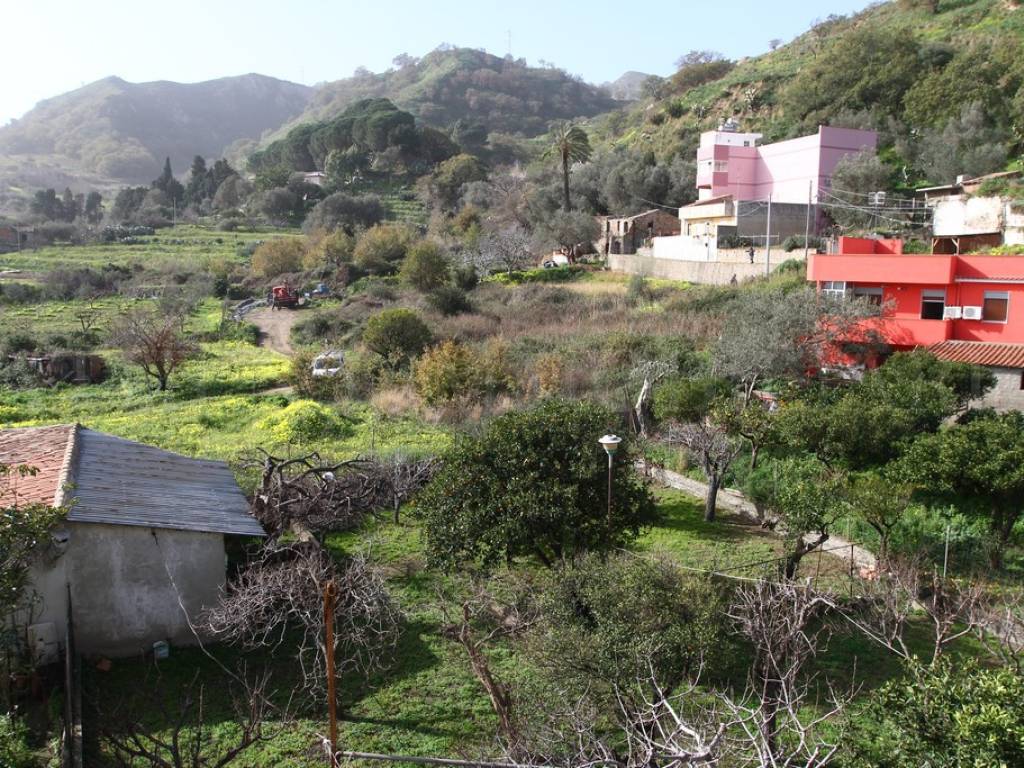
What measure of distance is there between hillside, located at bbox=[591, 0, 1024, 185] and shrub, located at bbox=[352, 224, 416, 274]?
75.5ft

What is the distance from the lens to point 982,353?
22375 mm

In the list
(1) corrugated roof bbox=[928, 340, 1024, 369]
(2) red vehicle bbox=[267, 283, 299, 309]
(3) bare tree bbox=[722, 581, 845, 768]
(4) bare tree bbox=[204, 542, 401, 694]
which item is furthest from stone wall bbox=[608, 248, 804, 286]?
(4) bare tree bbox=[204, 542, 401, 694]

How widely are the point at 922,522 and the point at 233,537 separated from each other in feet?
42.2

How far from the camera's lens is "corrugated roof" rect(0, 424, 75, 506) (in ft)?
37.4

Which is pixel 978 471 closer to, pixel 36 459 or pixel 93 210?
pixel 36 459

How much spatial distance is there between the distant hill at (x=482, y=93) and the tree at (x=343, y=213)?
208 feet

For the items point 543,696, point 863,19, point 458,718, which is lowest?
point 458,718

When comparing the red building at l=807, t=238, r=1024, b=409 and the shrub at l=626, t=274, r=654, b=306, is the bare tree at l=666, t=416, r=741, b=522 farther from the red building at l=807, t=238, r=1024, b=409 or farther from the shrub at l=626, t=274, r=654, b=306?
the shrub at l=626, t=274, r=654, b=306

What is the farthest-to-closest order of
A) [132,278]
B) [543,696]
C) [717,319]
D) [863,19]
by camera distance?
[863,19]
[132,278]
[717,319]
[543,696]

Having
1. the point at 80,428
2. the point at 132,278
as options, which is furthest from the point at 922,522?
the point at 132,278

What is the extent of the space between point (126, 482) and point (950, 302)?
2259 cm

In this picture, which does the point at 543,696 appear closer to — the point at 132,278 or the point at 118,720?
the point at 118,720

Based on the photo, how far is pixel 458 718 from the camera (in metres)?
9.86

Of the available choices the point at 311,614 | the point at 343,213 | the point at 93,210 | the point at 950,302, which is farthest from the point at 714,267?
the point at 93,210
